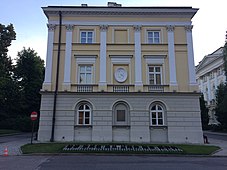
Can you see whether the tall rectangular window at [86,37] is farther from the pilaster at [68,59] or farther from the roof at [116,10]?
the roof at [116,10]

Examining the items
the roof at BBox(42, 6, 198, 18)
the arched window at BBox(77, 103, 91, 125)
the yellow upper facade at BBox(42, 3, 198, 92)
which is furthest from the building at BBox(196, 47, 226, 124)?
the arched window at BBox(77, 103, 91, 125)

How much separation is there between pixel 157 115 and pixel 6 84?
24.2 meters

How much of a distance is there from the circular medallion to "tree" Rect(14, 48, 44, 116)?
2352 cm

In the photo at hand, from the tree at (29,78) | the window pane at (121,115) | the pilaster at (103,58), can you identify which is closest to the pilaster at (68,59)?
the pilaster at (103,58)

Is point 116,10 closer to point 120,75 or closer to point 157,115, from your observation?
point 120,75

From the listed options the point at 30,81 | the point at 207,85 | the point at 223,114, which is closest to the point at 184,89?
the point at 223,114

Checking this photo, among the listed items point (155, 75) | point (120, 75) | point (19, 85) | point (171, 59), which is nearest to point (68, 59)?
point (120, 75)

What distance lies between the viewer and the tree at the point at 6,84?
30587 mm

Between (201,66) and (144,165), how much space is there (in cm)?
6314

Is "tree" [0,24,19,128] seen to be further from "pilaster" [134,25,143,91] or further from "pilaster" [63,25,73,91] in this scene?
"pilaster" [134,25,143,91]

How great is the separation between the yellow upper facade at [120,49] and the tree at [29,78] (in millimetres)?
20710

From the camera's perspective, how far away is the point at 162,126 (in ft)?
62.0

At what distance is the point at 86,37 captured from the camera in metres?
21.1

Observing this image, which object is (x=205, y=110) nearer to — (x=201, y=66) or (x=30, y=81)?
(x=201, y=66)
